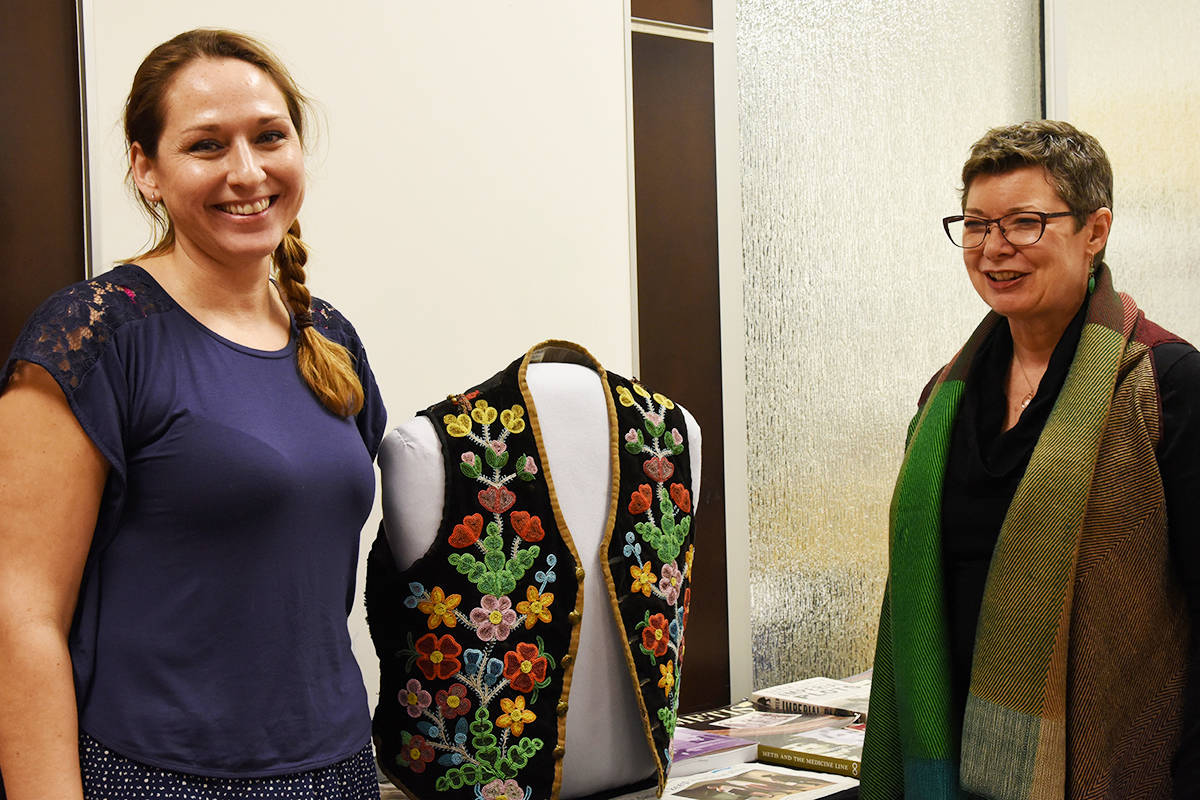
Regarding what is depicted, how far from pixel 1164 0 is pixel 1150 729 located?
2932 millimetres

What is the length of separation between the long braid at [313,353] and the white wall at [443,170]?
0.44 meters

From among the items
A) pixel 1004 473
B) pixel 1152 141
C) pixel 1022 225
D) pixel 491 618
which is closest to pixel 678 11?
pixel 1022 225

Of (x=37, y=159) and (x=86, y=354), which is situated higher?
(x=37, y=159)

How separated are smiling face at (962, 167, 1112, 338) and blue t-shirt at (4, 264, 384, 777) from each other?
95cm

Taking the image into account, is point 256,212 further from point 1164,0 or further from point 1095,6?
point 1164,0

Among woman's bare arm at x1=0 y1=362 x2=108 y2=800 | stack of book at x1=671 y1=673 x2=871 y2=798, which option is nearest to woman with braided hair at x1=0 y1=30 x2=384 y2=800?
woman's bare arm at x1=0 y1=362 x2=108 y2=800

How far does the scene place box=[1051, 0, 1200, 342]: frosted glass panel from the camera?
3.54 metres

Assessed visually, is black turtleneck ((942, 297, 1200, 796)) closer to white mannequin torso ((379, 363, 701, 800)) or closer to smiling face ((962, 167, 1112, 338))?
smiling face ((962, 167, 1112, 338))

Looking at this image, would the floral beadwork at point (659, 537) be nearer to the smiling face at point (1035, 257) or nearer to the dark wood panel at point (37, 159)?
the smiling face at point (1035, 257)

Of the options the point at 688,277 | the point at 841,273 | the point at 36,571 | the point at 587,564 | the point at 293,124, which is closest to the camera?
the point at 36,571

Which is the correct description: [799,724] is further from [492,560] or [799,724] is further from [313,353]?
[313,353]

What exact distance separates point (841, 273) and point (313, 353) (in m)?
1.84

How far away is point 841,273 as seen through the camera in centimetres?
290

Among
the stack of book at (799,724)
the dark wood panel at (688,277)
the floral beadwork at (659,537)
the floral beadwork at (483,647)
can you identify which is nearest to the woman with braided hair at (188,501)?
the floral beadwork at (483,647)
